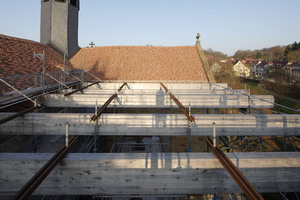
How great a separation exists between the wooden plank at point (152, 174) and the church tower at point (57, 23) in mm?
18598

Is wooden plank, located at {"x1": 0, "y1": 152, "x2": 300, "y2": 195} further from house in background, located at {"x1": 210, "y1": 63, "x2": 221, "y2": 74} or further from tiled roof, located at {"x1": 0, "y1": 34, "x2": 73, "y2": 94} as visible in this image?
house in background, located at {"x1": 210, "y1": 63, "x2": 221, "y2": 74}

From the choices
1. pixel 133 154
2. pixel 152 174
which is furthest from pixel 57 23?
pixel 152 174

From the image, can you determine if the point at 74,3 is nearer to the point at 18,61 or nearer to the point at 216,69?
the point at 18,61

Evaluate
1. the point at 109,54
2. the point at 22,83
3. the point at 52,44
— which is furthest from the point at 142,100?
the point at 52,44

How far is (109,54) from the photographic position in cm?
2014

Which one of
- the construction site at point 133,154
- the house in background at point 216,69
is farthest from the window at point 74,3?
the house in background at point 216,69

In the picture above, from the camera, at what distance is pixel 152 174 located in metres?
3.06

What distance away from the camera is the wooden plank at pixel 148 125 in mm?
5031

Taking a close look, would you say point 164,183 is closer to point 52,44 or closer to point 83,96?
point 83,96

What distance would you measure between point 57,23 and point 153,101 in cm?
1648

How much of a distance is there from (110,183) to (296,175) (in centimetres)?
332

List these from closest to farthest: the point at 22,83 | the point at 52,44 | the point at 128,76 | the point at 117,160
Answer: the point at 117,160 → the point at 22,83 → the point at 128,76 → the point at 52,44

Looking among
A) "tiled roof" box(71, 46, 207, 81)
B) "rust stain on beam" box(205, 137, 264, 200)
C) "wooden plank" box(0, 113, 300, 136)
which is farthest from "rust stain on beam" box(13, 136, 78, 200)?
"tiled roof" box(71, 46, 207, 81)

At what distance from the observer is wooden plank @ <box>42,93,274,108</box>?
7840mm
